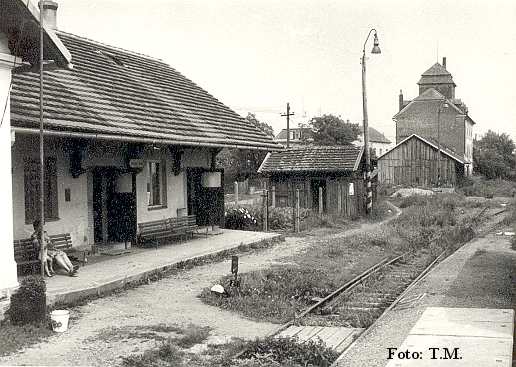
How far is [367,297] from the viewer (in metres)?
11.4

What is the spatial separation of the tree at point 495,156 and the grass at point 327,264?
44.3 meters

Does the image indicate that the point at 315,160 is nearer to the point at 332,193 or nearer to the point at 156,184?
the point at 332,193

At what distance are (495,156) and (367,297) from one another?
2529 inches

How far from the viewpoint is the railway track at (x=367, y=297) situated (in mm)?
9141

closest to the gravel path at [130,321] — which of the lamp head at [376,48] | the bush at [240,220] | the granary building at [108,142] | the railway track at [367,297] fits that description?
the railway track at [367,297]

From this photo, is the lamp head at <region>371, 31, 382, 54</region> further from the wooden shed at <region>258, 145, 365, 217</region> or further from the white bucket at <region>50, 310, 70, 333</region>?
the white bucket at <region>50, 310, 70, 333</region>

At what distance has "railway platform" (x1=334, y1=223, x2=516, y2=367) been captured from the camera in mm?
6695

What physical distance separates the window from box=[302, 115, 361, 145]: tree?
4638 cm

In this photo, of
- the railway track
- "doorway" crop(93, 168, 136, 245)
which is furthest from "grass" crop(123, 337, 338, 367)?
"doorway" crop(93, 168, 136, 245)

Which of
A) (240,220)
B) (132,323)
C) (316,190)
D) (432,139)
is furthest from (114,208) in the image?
(432,139)

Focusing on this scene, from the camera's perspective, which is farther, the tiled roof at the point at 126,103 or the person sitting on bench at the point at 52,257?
the tiled roof at the point at 126,103

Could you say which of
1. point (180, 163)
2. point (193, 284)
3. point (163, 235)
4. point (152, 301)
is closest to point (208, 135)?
point (180, 163)

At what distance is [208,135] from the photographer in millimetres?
17547

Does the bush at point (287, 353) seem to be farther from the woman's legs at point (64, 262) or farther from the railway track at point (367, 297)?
the woman's legs at point (64, 262)
